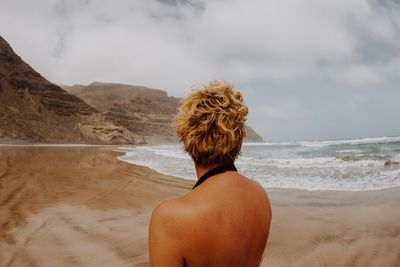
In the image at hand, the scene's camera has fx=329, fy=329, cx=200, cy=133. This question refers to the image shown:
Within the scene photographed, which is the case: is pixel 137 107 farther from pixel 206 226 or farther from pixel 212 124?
pixel 206 226

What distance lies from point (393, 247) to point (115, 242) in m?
3.36

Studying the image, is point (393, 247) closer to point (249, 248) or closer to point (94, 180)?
point (249, 248)

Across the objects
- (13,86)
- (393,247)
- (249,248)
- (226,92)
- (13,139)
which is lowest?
(13,139)

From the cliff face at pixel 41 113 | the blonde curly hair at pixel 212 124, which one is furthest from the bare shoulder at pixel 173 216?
the cliff face at pixel 41 113

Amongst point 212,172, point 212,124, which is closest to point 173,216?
point 212,172

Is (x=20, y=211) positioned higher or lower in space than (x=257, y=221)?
lower

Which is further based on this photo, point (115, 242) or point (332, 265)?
point (115, 242)

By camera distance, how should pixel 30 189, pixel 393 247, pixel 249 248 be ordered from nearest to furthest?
pixel 249 248 < pixel 393 247 < pixel 30 189

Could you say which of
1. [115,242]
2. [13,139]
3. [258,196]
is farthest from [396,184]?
[13,139]

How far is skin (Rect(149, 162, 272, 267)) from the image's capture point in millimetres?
1271

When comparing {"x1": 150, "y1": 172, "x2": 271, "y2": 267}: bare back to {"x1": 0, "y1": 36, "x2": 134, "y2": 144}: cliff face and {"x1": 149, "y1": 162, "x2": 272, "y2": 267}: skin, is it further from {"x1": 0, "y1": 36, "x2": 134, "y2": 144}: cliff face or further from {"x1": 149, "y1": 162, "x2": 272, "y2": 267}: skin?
{"x1": 0, "y1": 36, "x2": 134, "y2": 144}: cliff face

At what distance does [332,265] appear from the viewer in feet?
11.2

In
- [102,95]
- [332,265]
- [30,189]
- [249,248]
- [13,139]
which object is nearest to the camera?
[249,248]

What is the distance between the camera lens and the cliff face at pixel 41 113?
63812 millimetres
